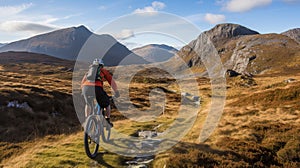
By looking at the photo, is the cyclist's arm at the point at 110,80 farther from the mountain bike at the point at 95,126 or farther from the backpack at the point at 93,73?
the mountain bike at the point at 95,126

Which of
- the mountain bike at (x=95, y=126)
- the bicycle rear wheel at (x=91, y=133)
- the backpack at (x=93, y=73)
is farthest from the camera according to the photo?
the backpack at (x=93, y=73)

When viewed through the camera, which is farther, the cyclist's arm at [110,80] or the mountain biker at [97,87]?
the cyclist's arm at [110,80]

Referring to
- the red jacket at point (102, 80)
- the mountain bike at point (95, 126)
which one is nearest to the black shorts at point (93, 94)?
the red jacket at point (102, 80)

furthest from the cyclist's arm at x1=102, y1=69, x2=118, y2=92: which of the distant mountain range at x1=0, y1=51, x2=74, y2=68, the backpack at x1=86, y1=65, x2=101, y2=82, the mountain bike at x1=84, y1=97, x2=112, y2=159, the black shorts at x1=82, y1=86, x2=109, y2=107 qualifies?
the distant mountain range at x1=0, y1=51, x2=74, y2=68

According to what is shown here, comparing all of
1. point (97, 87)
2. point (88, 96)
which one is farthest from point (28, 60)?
point (97, 87)

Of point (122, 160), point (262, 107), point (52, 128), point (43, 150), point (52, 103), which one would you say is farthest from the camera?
point (262, 107)

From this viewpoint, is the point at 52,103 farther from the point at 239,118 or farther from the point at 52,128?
the point at 239,118

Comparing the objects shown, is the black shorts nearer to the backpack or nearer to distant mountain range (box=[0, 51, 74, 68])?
the backpack

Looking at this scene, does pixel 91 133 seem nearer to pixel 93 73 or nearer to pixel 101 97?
pixel 101 97

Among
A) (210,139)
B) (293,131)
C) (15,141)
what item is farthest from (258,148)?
(15,141)

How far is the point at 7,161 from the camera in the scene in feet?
35.4

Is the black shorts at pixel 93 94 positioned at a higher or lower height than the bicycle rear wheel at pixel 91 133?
higher

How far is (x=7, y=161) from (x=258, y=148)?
1225 cm

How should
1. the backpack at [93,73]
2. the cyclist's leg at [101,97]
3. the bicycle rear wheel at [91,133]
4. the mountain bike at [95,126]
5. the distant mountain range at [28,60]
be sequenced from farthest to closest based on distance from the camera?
1. the distant mountain range at [28,60]
2. the cyclist's leg at [101,97]
3. the backpack at [93,73]
4. the mountain bike at [95,126]
5. the bicycle rear wheel at [91,133]
